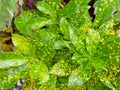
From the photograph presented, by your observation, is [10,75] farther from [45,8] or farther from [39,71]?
[45,8]

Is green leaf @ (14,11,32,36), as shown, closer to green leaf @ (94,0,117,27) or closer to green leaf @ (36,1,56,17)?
green leaf @ (36,1,56,17)

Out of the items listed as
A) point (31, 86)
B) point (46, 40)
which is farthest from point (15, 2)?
point (31, 86)

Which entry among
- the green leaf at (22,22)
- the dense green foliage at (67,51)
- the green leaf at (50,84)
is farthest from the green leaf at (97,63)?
the green leaf at (22,22)

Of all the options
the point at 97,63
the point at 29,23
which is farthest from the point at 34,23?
the point at 97,63

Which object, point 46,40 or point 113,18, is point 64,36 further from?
point 113,18

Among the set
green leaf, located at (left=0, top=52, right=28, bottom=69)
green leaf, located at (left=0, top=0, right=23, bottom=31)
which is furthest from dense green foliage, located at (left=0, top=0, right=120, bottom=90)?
green leaf, located at (left=0, top=0, right=23, bottom=31)

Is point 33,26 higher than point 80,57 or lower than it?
higher

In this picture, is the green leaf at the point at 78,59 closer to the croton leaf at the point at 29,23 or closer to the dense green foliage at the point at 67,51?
the dense green foliage at the point at 67,51
